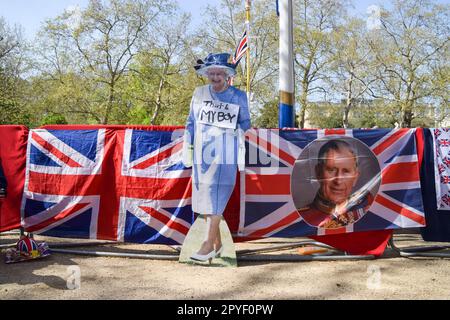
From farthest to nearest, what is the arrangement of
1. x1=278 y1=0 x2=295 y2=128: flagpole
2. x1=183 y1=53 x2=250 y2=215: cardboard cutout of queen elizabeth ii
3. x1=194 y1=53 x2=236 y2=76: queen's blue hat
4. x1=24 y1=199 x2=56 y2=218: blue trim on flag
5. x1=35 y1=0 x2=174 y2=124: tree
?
x1=35 y1=0 x2=174 y2=124: tree, x1=278 y1=0 x2=295 y2=128: flagpole, x1=24 y1=199 x2=56 y2=218: blue trim on flag, x1=194 y1=53 x2=236 y2=76: queen's blue hat, x1=183 y1=53 x2=250 y2=215: cardboard cutout of queen elizabeth ii

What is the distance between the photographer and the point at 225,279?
438 cm

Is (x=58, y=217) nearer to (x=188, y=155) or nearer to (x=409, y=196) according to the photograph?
(x=188, y=155)

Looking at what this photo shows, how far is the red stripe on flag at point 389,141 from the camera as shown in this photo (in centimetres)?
533

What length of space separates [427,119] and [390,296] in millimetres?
34719

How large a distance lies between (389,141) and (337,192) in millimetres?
949

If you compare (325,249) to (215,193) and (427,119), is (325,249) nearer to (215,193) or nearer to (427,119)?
(215,193)

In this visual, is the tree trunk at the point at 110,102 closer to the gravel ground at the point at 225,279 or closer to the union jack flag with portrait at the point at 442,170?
the gravel ground at the point at 225,279

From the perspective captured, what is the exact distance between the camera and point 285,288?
13.3ft

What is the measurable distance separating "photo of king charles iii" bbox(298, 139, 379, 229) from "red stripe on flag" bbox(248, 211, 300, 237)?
9cm

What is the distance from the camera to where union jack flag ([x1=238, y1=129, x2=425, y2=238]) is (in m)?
5.26

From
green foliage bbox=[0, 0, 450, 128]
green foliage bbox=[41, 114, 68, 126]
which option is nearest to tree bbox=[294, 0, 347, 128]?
green foliage bbox=[0, 0, 450, 128]

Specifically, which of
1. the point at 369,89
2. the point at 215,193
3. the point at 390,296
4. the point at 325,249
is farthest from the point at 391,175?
the point at 369,89

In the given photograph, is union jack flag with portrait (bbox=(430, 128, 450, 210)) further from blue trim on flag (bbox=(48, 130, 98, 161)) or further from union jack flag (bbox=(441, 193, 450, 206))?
blue trim on flag (bbox=(48, 130, 98, 161))

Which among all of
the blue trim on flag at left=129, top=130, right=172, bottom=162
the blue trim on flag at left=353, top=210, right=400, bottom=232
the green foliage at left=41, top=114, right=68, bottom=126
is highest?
the green foliage at left=41, top=114, right=68, bottom=126
